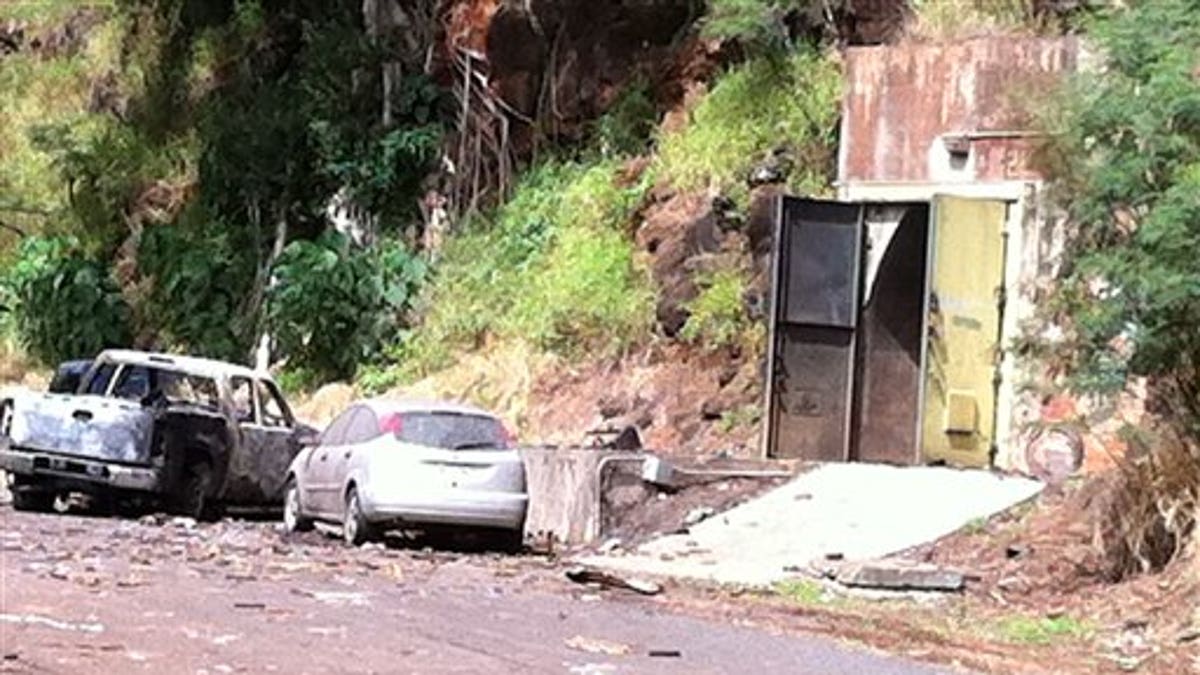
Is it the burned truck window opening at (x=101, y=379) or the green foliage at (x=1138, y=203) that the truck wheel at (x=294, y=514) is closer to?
the burned truck window opening at (x=101, y=379)

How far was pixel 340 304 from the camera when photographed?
3094 centimetres

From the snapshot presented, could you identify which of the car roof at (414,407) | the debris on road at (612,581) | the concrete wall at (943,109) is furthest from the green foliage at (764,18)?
the debris on road at (612,581)

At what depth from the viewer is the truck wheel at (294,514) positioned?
20.8 m

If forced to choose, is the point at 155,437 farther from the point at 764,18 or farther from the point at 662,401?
the point at 764,18

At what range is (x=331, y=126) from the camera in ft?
109

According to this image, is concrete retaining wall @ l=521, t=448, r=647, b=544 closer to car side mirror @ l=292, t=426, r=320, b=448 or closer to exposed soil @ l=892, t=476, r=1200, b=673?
car side mirror @ l=292, t=426, r=320, b=448

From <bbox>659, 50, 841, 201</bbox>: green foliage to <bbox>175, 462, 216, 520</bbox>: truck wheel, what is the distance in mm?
8706

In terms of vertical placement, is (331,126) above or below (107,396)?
above

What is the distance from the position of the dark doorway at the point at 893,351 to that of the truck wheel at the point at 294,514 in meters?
6.28

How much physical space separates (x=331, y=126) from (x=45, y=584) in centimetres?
2036

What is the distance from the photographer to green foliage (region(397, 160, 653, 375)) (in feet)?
91.5

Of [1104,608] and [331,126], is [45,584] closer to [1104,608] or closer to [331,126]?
[1104,608]

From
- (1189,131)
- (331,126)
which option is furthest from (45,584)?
(331,126)

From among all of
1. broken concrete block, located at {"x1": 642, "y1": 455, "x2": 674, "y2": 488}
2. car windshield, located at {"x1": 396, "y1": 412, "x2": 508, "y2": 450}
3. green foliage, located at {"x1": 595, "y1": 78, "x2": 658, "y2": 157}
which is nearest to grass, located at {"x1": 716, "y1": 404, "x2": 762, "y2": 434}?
broken concrete block, located at {"x1": 642, "y1": 455, "x2": 674, "y2": 488}
